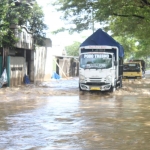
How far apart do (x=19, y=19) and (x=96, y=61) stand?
7.82m

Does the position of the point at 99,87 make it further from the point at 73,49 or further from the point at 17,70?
the point at 73,49

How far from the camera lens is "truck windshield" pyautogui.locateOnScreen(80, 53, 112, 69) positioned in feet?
61.2

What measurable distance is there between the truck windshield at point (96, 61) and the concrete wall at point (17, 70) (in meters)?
7.07

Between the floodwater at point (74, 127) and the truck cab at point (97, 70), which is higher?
the truck cab at point (97, 70)

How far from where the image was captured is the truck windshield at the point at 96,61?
18641 millimetres

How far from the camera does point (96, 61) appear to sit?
1872 centimetres

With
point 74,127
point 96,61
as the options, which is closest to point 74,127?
point 74,127

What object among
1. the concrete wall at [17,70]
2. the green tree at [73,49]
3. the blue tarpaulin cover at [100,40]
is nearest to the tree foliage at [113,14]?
the blue tarpaulin cover at [100,40]

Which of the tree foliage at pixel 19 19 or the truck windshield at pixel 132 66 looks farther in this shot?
the truck windshield at pixel 132 66

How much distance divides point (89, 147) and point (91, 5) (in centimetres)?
1796

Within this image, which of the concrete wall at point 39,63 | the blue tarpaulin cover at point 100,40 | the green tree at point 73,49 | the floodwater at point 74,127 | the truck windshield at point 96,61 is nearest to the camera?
the floodwater at point 74,127

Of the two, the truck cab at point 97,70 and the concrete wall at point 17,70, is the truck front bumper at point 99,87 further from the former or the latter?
the concrete wall at point 17,70

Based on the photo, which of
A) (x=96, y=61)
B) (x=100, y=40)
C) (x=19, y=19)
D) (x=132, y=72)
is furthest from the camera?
(x=132, y=72)

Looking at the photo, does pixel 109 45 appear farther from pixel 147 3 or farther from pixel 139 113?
pixel 139 113
